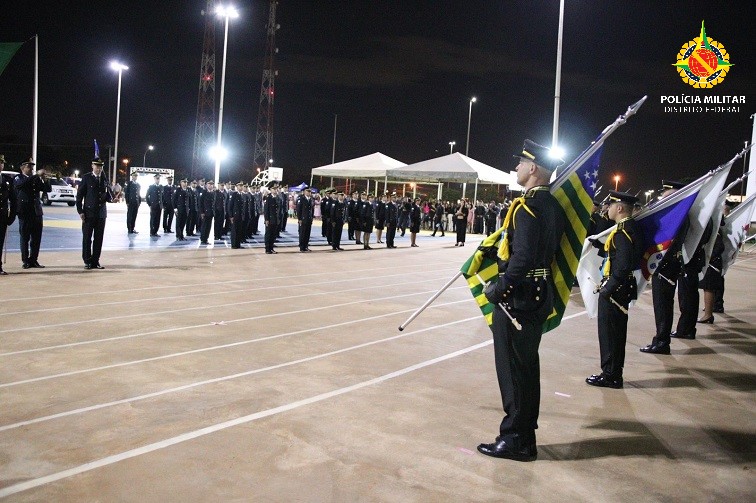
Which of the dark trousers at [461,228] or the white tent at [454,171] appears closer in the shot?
the dark trousers at [461,228]

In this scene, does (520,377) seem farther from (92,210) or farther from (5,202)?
(5,202)

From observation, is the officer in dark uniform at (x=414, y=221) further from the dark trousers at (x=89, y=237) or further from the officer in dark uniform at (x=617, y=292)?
the officer in dark uniform at (x=617, y=292)

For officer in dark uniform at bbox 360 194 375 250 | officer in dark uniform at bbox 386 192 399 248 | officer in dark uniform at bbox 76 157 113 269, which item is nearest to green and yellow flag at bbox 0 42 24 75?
officer in dark uniform at bbox 76 157 113 269

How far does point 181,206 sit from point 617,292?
18110mm

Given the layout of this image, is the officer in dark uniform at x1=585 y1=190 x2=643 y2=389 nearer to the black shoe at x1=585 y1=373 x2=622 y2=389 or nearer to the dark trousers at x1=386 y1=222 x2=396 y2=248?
the black shoe at x1=585 y1=373 x2=622 y2=389

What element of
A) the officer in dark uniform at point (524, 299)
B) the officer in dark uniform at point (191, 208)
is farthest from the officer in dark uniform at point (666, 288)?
the officer in dark uniform at point (191, 208)

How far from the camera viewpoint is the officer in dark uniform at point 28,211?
41.2ft

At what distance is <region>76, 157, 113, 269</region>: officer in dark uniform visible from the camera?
12938 millimetres

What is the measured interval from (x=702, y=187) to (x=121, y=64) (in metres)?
45.8

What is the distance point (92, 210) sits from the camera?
12961 mm

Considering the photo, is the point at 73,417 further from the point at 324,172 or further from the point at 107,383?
the point at 324,172

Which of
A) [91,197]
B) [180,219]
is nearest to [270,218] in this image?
[180,219]

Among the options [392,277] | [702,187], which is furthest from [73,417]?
[392,277]

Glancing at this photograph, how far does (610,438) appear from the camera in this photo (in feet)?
16.2
